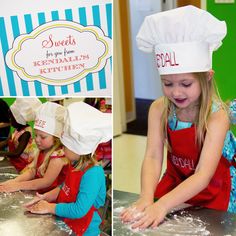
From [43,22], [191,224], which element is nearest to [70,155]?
[191,224]

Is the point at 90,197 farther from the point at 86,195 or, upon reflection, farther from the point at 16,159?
the point at 16,159

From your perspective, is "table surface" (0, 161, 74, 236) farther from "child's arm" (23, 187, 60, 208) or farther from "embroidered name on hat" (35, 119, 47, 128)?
"embroidered name on hat" (35, 119, 47, 128)

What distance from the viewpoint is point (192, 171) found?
4.07 ft

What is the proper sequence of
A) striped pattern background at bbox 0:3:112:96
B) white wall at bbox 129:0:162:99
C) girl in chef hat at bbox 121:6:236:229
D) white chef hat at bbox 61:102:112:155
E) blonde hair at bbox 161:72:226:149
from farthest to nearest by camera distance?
1. white wall at bbox 129:0:162:99
2. striped pattern background at bbox 0:3:112:96
3. blonde hair at bbox 161:72:226:149
4. girl in chef hat at bbox 121:6:236:229
5. white chef hat at bbox 61:102:112:155

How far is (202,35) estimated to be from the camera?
42.1 inches

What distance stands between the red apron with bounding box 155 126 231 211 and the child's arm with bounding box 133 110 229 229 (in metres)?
0.08

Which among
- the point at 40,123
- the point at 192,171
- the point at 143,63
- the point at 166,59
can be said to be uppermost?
the point at 166,59

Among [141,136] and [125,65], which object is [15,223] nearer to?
[141,136]

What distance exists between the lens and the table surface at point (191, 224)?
965 millimetres

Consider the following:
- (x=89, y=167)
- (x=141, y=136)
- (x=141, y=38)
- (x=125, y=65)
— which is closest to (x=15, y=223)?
(x=89, y=167)

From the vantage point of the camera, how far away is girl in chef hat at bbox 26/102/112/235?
37.5 inches

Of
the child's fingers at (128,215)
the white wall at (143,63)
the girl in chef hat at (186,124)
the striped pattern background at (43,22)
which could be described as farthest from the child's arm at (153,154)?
the white wall at (143,63)

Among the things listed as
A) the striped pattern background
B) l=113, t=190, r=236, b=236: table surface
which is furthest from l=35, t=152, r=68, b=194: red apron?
the striped pattern background

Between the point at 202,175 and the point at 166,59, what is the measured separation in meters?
0.28
